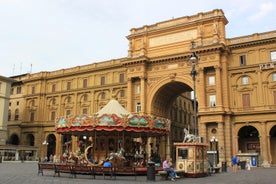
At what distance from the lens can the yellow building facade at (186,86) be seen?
136 feet

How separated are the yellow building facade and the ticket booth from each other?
15967mm

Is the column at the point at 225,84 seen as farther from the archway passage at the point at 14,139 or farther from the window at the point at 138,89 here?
the archway passage at the point at 14,139

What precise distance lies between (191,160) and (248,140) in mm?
23684

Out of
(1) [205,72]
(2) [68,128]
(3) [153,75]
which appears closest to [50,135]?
(3) [153,75]

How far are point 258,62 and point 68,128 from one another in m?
27.8

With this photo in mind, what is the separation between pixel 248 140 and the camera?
147 feet

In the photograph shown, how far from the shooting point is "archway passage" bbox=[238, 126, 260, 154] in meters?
44.0

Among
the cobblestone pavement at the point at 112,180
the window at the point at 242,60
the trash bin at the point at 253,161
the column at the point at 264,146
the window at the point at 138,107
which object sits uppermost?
the window at the point at 242,60

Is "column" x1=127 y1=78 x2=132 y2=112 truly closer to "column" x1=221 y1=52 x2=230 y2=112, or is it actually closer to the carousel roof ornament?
"column" x1=221 y1=52 x2=230 y2=112

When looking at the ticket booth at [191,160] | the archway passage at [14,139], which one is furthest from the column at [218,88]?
the archway passage at [14,139]

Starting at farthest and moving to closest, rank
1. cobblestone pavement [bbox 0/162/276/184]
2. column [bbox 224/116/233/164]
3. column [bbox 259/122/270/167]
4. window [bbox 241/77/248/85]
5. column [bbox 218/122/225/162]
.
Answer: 1. window [bbox 241/77/248/85]
2. column [bbox 224/116/233/164]
3. column [bbox 218/122/225/162]
4. column [bbox 259/122/270/167]
5. cobblestone pavement [bbox 0/162/276/184]

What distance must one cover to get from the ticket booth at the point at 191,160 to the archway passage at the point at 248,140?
21545 millimetres

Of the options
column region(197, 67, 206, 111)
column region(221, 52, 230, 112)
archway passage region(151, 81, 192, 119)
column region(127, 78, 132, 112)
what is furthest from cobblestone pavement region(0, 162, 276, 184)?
column region(127, 78, 132, 112)

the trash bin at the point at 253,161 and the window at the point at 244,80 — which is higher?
the window at the point at 244,80
